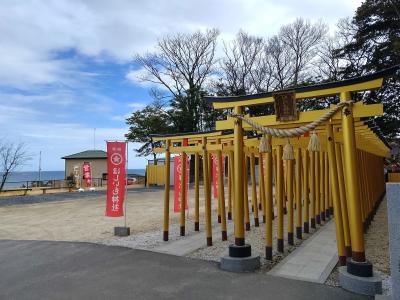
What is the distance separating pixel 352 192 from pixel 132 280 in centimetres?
337

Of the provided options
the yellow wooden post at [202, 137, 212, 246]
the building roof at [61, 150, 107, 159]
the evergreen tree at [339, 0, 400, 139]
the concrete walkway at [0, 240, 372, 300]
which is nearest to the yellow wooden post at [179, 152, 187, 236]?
the yellow wooden post at [202, 137, 212, 246]

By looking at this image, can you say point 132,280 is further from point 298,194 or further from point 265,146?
point 298,194

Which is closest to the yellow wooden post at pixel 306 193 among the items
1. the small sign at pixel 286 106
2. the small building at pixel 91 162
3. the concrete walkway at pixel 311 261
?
the concrete walkway at pixel 311 261

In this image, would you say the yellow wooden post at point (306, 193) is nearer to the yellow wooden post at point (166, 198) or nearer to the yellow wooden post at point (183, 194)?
the yellow wooden post at point (183, 194)

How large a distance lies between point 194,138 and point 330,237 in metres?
4.20

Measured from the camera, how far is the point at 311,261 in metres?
5.95

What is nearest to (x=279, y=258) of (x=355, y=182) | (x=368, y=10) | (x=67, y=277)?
(x=355, y=182)

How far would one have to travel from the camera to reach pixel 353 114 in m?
4.79

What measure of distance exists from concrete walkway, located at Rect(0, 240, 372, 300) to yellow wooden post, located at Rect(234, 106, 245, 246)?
0.67 meters

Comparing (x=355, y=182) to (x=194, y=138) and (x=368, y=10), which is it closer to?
(x=194, y=138)

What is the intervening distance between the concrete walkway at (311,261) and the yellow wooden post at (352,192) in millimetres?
782

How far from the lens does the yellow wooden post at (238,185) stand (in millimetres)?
5605

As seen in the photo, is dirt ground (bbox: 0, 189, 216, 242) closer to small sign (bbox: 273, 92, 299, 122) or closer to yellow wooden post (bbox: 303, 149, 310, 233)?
yellow wooden post (bbox: 303, 149, 310, 233)

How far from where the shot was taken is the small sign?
5.27m
